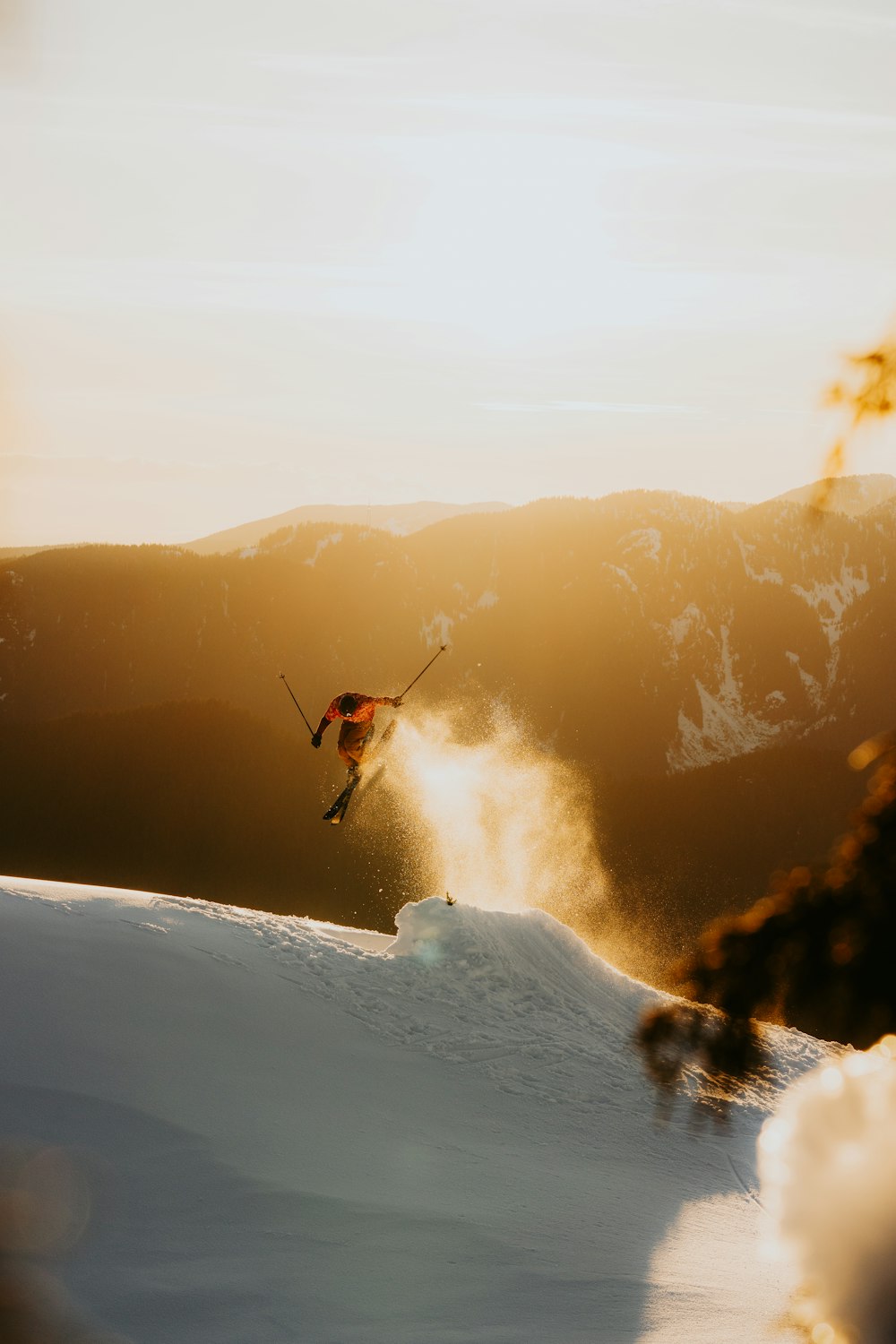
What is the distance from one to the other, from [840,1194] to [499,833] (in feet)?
311

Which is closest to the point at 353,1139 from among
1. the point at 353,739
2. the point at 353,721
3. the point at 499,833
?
the point at 353,739

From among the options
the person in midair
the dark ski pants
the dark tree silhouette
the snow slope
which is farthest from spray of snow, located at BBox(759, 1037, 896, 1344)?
the dark ski pants

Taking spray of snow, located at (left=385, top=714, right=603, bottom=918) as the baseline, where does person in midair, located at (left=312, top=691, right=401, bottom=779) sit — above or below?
above

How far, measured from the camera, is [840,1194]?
1721 millimetres

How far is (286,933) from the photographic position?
25.0 meters

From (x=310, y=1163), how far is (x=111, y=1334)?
508 centimetres

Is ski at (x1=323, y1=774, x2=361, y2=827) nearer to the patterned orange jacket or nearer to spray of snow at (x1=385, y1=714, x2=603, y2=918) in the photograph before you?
the patterned orange jacket

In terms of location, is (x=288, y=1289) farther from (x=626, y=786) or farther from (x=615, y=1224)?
(x=626, y=786)

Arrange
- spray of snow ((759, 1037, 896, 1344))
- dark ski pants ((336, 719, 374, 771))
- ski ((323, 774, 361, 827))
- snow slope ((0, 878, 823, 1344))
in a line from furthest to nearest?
ski ((323, 774, 361, 827)) < dark ski pants ((336, 719, 374, 771)) < snow slope ((0, 878, 823, 1344)) < spray of snow ((759, 1037, 896, 1344))

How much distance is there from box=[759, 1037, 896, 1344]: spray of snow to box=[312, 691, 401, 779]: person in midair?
53.4 ft

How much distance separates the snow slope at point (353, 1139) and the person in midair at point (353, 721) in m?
5.14

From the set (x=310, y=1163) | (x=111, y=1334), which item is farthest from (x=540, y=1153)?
(x=111, y=1334)

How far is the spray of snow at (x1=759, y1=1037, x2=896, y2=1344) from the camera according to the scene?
65.9 inches

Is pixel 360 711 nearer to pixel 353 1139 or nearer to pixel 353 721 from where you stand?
pixel 353 721
